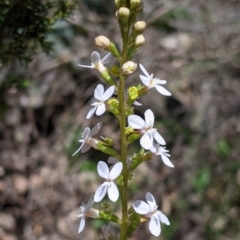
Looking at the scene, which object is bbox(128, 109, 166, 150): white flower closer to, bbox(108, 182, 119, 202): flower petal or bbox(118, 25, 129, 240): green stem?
bbox(118, 25, 129, 240): green stem

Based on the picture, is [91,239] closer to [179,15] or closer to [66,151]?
[66,151]

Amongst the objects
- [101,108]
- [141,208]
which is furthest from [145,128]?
[141,208]

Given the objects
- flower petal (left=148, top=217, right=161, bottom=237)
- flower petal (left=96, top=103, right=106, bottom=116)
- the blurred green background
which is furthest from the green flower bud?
the blurred green background

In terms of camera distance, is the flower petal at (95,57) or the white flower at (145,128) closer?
the white flower at (145,128)

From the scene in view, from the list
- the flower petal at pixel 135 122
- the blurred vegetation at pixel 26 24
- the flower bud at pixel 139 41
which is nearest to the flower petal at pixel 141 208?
the flower petal at pixel 135 122

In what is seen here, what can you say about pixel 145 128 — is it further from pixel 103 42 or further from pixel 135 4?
pixel 135 4

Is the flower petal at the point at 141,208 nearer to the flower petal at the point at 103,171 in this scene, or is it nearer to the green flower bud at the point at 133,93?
the flower petal at the point at 103,171
